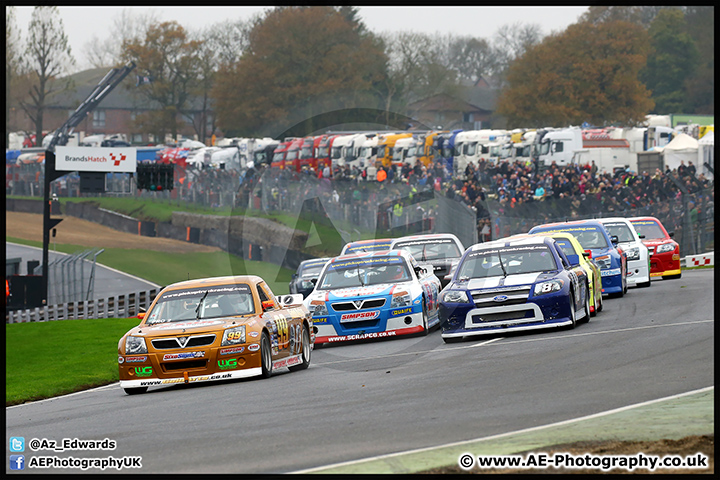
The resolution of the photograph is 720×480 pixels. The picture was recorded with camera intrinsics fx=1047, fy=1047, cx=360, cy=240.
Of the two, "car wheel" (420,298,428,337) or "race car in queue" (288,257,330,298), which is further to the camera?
"race car in queue" (288,257,330,298)

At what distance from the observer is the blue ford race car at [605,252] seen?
827 inches

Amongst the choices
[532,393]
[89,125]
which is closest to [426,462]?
[532,393]

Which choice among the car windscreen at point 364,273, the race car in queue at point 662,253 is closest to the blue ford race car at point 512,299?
the car windscreen at point 364,273

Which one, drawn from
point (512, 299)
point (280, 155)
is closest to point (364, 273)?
point (512, 299)

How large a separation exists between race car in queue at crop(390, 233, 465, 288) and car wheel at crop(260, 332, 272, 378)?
9598mm

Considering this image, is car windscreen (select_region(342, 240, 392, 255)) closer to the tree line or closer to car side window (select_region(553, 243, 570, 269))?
car side window (select_region(553, 243, 570, 269))

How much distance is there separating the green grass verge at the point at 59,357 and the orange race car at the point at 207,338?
243 centimetres

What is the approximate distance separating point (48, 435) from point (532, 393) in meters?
4.63

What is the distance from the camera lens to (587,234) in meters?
22.1

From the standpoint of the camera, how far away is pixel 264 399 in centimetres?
1123

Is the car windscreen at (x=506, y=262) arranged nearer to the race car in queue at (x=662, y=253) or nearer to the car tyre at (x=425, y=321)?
the car tyre at (x=425, y=321)

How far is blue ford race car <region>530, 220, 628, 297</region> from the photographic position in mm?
21016

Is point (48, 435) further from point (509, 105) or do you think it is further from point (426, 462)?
point (509, 105)

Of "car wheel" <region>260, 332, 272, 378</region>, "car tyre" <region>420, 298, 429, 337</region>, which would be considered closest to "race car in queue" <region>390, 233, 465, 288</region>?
"car tyre" <region>420, 298, 429, 337</region>
